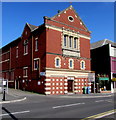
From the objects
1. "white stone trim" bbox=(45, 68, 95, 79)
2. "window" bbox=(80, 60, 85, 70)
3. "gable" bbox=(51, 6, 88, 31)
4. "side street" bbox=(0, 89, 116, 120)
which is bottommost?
"side street" bbox=(0, 89, 116, 120)

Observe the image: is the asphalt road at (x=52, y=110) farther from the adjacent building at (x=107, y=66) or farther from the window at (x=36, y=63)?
the adjacent building at (x=107, y=66)

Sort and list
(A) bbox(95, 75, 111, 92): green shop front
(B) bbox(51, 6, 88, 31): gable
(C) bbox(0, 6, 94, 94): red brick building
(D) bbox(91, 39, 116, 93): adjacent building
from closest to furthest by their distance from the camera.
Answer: (C) bbox(0, 6, 94, 94): red brick building
(B) bbox(51, 6, 88, 31): gable
(A) bbox(95, 75, 111, 92): green shop front
(D) bbox(91, 39, 116, 93): adjacent building

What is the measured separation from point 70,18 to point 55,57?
314 inches

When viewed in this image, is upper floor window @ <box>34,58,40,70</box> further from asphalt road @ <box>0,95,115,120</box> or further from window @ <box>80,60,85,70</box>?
asphalt road @ <box>0,95,115,120</box>

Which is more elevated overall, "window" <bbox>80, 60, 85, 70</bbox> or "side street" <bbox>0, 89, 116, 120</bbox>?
"window" <bbox>80, 60, 85, 70</bbox>

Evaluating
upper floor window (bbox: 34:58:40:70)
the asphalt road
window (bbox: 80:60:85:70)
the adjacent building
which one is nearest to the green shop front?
the adjacent building

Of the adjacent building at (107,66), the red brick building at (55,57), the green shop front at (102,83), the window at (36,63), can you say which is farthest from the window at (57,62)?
the adjacent building at (107,66)

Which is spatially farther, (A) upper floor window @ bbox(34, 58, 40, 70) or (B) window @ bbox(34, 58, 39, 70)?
(B) window @ bbox(34, 58, 39, 70)

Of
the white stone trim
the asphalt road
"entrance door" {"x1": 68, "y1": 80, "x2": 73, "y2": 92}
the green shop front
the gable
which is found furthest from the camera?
the green shop front

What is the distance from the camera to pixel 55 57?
82.8 feet

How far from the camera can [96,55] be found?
128 ft

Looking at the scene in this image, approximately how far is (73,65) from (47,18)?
8885 millimetres

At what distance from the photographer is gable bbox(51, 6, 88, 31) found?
26741 mm

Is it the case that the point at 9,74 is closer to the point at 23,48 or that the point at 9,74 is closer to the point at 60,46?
the point at 23,48
